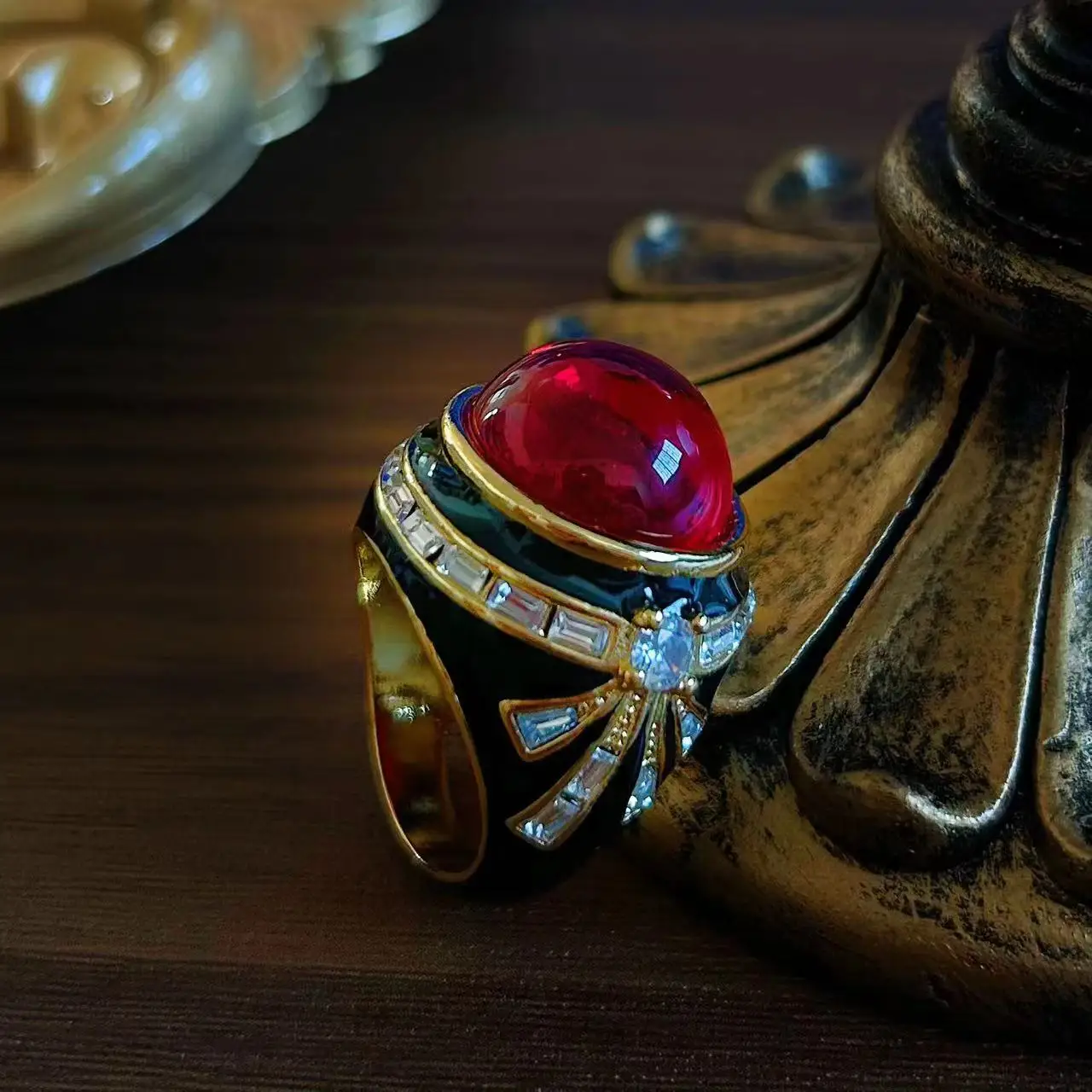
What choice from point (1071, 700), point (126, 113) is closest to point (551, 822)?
point (1071, 700)

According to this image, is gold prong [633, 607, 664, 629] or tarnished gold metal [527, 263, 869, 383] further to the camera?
tarnished gold metal [527, 263, 869, 383]

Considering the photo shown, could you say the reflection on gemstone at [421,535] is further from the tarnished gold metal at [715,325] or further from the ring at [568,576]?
the tarnished gold metal at [715,325]

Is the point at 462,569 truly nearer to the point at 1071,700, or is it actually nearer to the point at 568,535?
the point at 568,535

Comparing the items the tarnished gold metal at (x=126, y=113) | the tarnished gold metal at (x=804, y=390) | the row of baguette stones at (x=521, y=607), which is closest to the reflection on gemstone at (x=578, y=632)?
the row of baguette stones at (x=521, y=607)

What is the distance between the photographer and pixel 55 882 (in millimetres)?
300

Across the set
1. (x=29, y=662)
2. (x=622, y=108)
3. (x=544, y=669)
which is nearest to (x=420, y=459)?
(x=544, y=669)

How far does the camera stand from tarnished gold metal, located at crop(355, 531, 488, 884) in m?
0.29

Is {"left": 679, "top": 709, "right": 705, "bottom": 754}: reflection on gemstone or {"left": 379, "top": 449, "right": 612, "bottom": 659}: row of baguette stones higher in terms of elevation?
{"left": 379, "top": 449, "right": 612, "bottom": 659}: row of baguette stones

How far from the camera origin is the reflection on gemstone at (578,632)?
240 mm

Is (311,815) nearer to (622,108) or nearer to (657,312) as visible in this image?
(657,312)

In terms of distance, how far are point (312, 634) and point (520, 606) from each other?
0.42ft

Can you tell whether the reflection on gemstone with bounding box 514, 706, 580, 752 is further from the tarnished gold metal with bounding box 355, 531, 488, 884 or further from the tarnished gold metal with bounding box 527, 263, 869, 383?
the tarnished gold metal with bounding box 527, 263, 869, 383

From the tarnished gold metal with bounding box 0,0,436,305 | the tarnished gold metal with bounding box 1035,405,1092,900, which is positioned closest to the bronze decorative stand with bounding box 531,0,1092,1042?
the tarnished gold metal with bounding box 1035,405,1092,900

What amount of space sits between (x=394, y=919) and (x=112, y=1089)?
66 mm
